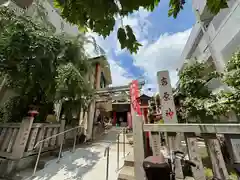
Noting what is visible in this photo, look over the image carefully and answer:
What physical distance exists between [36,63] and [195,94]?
6398 millimetres

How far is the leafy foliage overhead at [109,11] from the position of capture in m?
0.86

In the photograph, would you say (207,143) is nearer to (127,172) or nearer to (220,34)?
(127,172)

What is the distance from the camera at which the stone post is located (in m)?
3.52

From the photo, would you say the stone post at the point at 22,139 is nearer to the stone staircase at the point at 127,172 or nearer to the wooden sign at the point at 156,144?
the stone staircase at the point at 127,172

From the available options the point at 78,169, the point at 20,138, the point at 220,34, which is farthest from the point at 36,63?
the point at 220,34

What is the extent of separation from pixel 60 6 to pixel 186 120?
6.45 m

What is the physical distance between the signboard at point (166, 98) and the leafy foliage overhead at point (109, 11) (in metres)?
2.80

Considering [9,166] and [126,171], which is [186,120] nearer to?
[126,171]

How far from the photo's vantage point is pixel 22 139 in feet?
11.8

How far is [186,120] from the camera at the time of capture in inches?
229

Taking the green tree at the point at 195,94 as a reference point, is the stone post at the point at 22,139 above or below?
below

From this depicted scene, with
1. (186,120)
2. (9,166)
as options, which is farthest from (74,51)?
(186,120)

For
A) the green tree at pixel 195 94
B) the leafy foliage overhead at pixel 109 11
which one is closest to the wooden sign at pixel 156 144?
the leafy foliage overhead at pixel 109 11

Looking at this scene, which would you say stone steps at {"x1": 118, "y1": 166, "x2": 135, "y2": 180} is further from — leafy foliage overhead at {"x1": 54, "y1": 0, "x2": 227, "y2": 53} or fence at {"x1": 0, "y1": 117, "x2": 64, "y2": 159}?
fence at {"x1": 0, "y1": 117, "x2": 64, "y2": 159}
